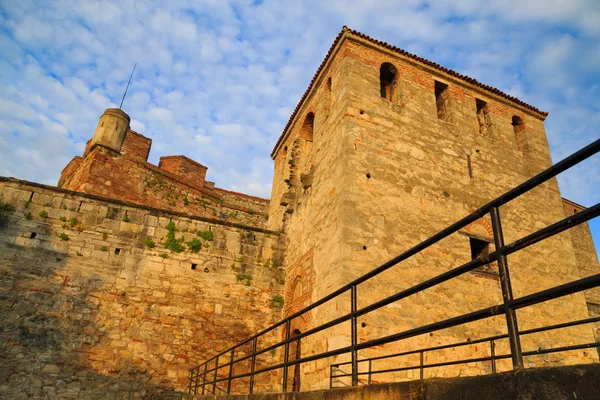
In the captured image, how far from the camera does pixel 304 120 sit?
42.9 feet

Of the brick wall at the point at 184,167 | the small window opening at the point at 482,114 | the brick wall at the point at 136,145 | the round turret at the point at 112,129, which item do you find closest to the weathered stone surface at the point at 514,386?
the small window opening at the point at 482,114

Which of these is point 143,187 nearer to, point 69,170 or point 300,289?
point 69,170

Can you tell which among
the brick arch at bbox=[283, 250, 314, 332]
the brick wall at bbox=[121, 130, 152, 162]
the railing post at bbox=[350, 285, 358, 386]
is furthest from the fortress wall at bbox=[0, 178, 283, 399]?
the railing post at bbox=[350, 285, 358, 386]

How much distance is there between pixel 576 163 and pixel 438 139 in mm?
9232

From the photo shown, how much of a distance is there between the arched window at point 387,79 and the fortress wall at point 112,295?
5.56 metres

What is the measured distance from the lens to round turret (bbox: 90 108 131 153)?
14.8 meters

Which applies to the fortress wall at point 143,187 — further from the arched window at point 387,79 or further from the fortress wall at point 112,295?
the arched window at point 387,79

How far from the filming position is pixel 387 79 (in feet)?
38.7

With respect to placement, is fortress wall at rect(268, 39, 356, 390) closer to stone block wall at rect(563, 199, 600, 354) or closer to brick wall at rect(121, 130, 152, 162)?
brick wall at rect(121, 130, 152, 162)

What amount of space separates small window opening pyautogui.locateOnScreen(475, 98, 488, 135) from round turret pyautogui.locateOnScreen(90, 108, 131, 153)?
11948 millimetres

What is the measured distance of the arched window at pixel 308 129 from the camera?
13.0 meters

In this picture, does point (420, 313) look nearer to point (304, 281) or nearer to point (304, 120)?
point (304, 281)

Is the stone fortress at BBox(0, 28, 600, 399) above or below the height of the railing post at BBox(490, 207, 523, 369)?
above

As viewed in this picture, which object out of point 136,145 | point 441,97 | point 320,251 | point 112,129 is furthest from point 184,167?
point 441,97
